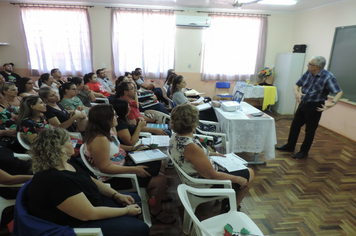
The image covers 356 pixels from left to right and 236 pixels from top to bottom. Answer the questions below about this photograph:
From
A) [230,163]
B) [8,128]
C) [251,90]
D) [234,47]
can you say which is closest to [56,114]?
[8,128]

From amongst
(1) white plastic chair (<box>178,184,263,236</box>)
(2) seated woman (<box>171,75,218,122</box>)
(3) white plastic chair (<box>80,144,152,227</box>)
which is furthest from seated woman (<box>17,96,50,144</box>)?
(2) seated woman (<box>171,75,218,122</box>)

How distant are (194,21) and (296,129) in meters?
3.65

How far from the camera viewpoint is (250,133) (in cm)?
277

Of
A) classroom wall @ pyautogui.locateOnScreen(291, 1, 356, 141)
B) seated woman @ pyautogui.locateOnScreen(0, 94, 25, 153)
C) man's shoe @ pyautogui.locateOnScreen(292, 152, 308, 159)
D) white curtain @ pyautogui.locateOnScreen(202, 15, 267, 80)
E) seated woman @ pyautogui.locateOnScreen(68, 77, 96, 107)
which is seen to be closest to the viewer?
seated woman @ pyautogui.locateOnScreen(0, 94, 25, 153)

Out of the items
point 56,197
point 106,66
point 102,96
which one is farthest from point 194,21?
point 56,197

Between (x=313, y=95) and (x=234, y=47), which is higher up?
(x=234, y=47)

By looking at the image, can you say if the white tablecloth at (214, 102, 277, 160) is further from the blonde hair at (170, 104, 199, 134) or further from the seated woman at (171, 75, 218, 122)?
the blonde hair at (170, 104, 199, 134)

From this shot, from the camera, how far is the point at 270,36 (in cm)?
593

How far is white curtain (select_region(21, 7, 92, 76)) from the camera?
17.3 feet

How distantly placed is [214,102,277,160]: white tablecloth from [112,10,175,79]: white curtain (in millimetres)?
3533

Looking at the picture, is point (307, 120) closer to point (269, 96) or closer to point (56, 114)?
point (269, 96)

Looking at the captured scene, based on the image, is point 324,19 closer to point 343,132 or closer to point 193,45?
point 343,132

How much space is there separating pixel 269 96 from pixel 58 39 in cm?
564

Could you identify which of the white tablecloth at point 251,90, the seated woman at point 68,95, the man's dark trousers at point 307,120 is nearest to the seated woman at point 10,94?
the seated woman at point 68,95
